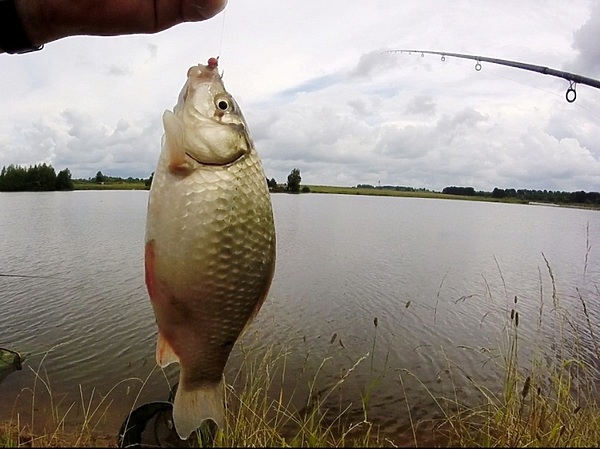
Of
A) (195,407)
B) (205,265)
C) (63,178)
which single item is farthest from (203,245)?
(63,178)

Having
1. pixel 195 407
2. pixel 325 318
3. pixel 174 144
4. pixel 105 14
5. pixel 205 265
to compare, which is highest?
pixel 105 14

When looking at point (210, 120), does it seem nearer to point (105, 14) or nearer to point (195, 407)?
point (105, 14)

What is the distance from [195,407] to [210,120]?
1093 mm

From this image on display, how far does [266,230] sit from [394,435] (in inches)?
270

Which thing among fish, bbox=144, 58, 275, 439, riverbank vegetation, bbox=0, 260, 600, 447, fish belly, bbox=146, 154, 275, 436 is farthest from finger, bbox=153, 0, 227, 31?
riverbank vegetation, bbox=0, 260, 600, 447

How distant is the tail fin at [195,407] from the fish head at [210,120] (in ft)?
2.82

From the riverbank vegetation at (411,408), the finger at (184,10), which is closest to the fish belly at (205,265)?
the finger at (184,10)

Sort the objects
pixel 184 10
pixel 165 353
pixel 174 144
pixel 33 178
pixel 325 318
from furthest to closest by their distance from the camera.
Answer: pixel 33 178
pixel 325 318
pixel 184 10
pixel 165 353
pixel 174 144

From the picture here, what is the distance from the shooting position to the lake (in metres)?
9.05

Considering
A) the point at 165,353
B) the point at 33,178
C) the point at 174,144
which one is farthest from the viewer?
the point at 33,178

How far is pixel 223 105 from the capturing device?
1983mm

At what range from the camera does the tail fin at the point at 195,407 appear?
1.86m

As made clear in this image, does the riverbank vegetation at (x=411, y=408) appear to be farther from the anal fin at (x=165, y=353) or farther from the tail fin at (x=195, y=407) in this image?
the anal fin at (x=165, y=353)

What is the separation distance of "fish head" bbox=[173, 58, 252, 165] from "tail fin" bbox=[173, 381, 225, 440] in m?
0.86
